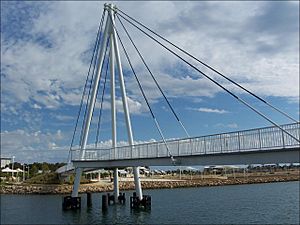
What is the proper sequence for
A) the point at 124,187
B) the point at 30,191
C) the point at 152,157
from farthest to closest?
the point at 124,187 → the point at 30,191 → the point at 152,157

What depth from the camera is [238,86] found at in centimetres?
2617

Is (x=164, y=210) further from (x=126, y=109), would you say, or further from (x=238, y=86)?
(x=238, y=86)

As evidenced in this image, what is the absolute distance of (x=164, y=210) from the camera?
148 feet

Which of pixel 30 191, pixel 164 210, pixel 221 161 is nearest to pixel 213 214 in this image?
pixel 164 210

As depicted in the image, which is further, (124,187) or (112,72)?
(124,187)

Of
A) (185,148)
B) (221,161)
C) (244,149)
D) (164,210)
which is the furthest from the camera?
(164,210)

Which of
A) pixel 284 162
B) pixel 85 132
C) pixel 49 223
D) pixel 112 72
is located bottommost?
pixel 49 223

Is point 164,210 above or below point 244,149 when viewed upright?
below

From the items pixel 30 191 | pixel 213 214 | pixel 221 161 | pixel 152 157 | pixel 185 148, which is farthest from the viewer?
pixel 30 191

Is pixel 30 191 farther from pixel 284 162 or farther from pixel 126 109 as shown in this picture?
pixel 284 162

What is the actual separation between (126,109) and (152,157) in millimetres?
9271

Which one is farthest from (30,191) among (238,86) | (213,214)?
(238,86)

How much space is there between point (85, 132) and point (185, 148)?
52.0 feet

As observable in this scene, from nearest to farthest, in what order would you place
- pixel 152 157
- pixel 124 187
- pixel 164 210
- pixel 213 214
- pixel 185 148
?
pixel 185 148 → pixel 152 157 → pixel 213 214 → pixel 164 210 → pixel 124 187
